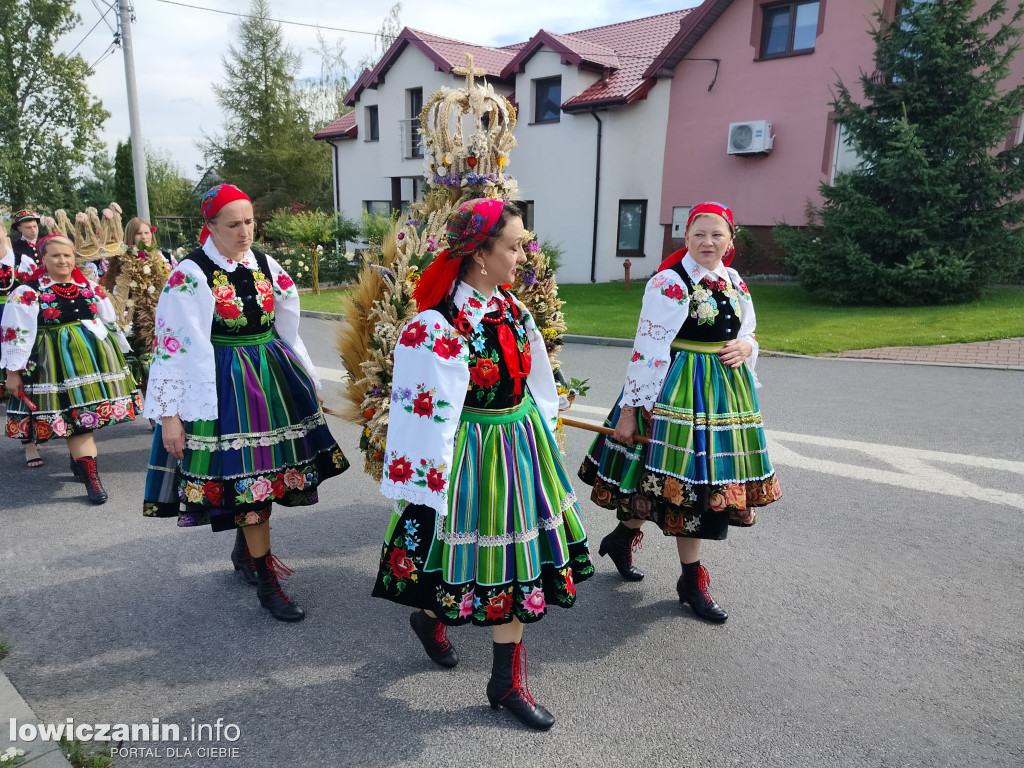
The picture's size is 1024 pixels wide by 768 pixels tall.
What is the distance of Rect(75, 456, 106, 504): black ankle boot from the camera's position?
5.09 meters

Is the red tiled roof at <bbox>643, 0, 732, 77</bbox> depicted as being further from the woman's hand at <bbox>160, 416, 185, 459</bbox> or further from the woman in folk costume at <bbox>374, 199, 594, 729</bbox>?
the woman's hand at <bbox>160, 416, 185, 459</bbox>

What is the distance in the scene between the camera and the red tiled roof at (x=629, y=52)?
18.6 metres

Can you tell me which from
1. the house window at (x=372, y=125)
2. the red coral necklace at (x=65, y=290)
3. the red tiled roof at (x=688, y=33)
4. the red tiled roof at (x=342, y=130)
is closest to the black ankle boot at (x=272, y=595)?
the red coral necklace at (x=65, y=290)

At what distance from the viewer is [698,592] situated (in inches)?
140

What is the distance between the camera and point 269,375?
3479mm

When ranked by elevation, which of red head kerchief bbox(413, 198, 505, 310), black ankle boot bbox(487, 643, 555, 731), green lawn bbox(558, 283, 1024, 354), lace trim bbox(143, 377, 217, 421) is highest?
red head kerchief bbox(413, 198, 505, 310)

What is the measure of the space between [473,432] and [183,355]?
1.49 meters

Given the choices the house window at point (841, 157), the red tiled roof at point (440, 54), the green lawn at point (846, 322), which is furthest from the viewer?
the red tiled roof at point (440, 54)

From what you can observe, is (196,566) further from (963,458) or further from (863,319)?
(863,319)

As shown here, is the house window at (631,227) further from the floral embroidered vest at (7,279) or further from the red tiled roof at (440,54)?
the floral embroidered vest at (7,279)

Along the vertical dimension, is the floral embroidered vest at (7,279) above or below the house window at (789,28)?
below

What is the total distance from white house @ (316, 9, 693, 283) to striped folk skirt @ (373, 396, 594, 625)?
54.5 feet

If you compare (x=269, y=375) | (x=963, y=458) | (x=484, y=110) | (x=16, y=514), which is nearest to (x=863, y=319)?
(x=963, y=458)

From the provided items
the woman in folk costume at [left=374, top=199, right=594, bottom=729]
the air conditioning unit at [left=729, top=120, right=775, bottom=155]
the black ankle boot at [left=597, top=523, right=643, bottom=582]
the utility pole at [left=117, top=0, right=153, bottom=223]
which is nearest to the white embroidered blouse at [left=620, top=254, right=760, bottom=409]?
the woman in folk costume at [left=374, top=199, right=594, bottom=729]
